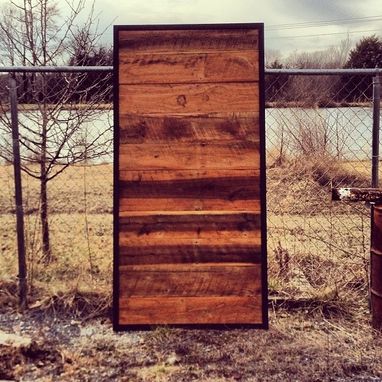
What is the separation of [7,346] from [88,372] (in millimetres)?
590

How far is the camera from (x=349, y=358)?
10.9 ft

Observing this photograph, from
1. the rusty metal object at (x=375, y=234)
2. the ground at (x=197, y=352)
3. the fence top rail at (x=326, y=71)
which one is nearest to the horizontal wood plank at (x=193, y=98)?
the fence top rail at (x=326, y=71)

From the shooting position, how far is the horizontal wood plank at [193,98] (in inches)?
144

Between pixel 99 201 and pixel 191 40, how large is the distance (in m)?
4.93

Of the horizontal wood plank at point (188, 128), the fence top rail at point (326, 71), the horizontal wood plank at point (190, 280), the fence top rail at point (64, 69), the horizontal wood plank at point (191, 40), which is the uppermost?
the horizontal wood plank at point (191, 40)

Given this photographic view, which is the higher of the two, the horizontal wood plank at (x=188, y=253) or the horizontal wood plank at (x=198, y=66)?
the horizontal wood plank at (x=198, y=66)

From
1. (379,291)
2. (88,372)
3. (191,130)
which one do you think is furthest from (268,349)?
(191,130)

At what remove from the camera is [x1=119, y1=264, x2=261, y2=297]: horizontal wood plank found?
12.1ft

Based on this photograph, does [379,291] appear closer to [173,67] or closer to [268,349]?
[268,349]

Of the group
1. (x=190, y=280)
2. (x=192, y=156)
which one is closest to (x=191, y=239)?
(x=190, y=280)

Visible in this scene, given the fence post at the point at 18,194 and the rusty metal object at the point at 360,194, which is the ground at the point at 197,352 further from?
the rusty metal object at the point at 360,194

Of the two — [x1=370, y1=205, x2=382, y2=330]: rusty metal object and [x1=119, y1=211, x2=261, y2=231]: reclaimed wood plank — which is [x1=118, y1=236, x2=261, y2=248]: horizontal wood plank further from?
[x1=370, y1=205, x2=382, y2=330]: rusty metal object

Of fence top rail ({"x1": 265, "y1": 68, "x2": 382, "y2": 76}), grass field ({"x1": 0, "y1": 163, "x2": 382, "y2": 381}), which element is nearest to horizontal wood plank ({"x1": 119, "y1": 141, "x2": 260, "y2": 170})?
fence top rail ({"x1": 265, "y1": 68, "x2": 382, "y2": 76})

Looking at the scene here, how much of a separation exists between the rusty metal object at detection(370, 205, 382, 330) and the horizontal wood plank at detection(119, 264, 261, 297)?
2.60ft
